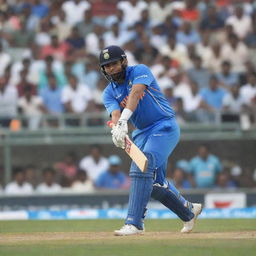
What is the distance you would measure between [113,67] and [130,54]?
8.18 meters

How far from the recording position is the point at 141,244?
7.34 m

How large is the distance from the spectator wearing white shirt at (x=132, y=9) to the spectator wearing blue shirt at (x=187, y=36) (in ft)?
3.14

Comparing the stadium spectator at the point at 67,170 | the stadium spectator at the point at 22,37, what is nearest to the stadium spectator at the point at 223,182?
the stadium spectator at the point at 67,170

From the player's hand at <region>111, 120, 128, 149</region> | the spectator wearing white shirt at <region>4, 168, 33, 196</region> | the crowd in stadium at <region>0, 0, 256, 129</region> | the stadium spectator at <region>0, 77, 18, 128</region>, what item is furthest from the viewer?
the crowd in stadium at <region>0, 0, 256, 129</region>

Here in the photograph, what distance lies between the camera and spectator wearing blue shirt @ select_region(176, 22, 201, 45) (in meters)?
16.8

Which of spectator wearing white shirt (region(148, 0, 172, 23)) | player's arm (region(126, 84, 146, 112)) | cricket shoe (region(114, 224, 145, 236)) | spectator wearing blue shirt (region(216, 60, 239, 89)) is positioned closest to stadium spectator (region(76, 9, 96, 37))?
spectator wearing white shirt (region(148, 0, 172, 23))

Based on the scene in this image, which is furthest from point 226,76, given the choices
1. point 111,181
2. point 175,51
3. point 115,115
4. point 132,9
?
point 115,115

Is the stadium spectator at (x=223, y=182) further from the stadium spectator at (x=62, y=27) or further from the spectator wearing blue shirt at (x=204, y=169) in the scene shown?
the stadium spectator at (x=62, y=27)

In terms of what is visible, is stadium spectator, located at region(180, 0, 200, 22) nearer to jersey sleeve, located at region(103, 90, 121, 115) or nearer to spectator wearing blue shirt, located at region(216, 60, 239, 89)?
spectator wearing blue shirt, located at region(216, 60, 239, 89)

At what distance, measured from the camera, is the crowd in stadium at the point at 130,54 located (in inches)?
605

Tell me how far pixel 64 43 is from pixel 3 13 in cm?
157

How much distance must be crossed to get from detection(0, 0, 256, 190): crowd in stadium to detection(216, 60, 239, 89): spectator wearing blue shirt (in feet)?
0.06

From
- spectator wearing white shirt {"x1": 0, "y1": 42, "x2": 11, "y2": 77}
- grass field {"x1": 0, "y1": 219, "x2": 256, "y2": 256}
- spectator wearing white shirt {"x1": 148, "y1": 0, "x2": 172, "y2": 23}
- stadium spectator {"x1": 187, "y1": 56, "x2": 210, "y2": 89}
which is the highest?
spectator wearing white shirt {"x1": 148, "y1": 0, "x2": 172, "y2": 23}

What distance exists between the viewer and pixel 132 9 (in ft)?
57.0
